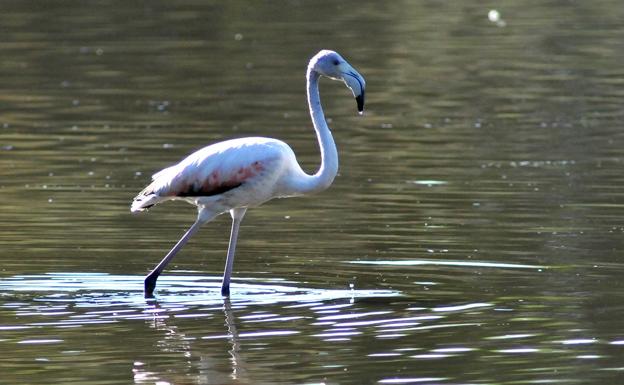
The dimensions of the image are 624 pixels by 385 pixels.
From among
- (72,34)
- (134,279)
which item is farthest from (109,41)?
(134,279)

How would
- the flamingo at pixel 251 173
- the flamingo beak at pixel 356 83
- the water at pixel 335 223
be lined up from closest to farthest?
1. the water at pixel 335 223
2. the flamingo beak at pixel 356 83
3. the flamingo at pixel 251 173

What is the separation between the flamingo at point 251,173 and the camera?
430 inches

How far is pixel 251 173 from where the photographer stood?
1095 cm

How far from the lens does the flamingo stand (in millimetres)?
10930

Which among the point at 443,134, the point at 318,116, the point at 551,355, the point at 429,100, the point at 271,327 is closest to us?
the point at 551,355

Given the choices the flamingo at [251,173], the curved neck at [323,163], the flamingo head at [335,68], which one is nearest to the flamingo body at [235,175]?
the flamingo at [251,173]

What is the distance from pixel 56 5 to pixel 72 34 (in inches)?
209

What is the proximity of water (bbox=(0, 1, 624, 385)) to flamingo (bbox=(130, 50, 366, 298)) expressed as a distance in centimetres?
61

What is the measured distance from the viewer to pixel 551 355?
886 centimetres

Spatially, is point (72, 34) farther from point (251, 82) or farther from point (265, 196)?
point (265, 196)

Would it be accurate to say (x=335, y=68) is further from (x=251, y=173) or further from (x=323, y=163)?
(x=251, y=173)

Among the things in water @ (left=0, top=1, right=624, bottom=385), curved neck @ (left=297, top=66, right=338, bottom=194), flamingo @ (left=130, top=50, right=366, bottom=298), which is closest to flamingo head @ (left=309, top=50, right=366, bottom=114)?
flamingo @ (left=130, top=50, right=366, bottom=298)

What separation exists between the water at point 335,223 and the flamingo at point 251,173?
0.61m

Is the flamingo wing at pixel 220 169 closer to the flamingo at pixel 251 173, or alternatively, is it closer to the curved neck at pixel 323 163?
the flamingo at pixel 251 173
